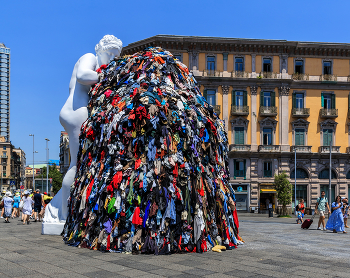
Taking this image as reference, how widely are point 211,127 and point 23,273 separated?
420 cm

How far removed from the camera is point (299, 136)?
39.9 m

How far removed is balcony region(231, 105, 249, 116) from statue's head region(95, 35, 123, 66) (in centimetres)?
3123

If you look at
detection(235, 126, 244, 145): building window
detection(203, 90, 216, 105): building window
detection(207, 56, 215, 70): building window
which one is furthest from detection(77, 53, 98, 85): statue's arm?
detection(235, 126, 244, 145): building window

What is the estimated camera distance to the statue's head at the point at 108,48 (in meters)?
8.48

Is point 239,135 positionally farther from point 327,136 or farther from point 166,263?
point 166,263

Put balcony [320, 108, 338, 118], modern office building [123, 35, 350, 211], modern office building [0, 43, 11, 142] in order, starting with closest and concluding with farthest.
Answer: modern office building [123, 35, 350, 211] < balcony [320, 108, 338, 118] < modern office building [0, 43, 11, 142]

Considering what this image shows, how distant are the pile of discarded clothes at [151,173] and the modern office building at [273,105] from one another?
31.4m

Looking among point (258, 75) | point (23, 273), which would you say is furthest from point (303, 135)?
point (23, 273)

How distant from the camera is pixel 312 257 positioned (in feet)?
21.4

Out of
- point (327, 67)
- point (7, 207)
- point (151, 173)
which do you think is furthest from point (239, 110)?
point (151, 173)

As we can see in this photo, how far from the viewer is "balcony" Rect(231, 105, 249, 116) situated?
39031mm

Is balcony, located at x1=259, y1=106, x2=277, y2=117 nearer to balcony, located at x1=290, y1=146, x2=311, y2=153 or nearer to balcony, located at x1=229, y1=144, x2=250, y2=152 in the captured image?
balcony, located at x1=229, y1=144, x2=250, y2=152

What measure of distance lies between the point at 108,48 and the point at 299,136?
34.6 m

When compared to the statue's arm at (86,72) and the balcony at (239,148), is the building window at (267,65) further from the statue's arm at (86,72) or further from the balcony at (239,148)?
the statue's arm at (86,72)
